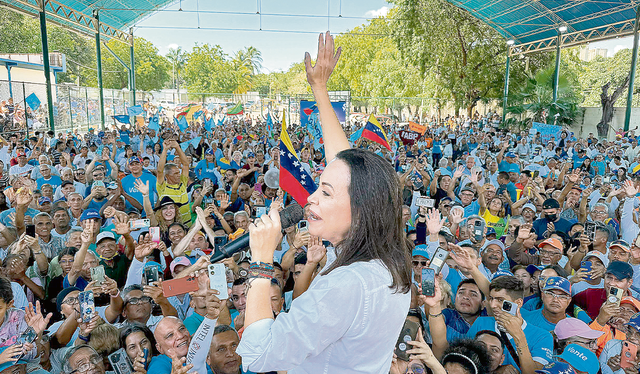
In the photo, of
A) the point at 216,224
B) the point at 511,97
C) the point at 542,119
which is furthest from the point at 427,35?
the point at 216,224

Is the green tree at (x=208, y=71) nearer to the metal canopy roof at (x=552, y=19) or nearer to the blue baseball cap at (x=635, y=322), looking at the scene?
the metal canopy roof at (x=552, y=19)

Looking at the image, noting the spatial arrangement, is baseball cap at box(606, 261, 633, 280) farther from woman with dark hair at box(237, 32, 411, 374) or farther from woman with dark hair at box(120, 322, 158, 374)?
woman with dark hair at box(120, 322, 158, 374)

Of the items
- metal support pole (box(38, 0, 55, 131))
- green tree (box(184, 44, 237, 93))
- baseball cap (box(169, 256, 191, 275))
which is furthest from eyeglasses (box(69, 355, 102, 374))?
green tree (box(184, 44, 237, 93))

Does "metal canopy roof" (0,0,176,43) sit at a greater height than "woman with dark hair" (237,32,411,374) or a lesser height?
greater

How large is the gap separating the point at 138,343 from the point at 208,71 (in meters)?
42.7

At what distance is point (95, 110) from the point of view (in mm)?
24734

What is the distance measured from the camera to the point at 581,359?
2.95m

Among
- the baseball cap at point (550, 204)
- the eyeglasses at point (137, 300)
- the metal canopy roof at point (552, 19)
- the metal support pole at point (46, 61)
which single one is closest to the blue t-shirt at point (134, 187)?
the eyeglasses at point (137, 300)

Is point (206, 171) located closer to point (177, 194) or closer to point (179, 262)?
point (177, 194)

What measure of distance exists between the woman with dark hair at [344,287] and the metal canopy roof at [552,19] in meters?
20.7

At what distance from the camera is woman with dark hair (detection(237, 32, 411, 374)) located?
1227 millimetres

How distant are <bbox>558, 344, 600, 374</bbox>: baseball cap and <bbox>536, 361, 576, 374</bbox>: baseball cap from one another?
3.5 inches

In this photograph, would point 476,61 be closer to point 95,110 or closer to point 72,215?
point 95,110

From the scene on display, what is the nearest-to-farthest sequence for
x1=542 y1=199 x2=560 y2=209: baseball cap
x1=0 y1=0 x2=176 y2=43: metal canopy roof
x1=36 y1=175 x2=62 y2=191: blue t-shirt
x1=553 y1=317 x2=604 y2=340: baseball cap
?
x1=553 y1=317 x2=604 y2=340: baseball cap
x1=542 y1=199 x2=560 y2=209: baseball cap
x1=36 y1=175 x2=62 y2=191: blue t-shirt
x1=0 y1=0 x2=176 y2=43: metal canopy roof
